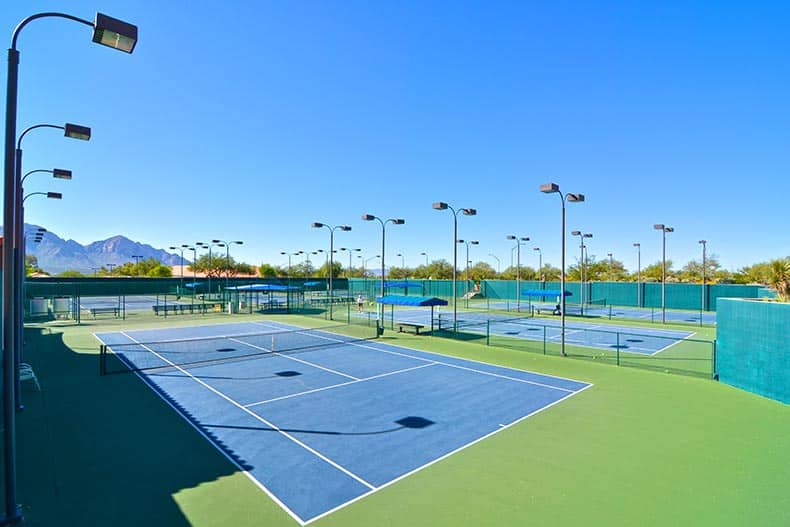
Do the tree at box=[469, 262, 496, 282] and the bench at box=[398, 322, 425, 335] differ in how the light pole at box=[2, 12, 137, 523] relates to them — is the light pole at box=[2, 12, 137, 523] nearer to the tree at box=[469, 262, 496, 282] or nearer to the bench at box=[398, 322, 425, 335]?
the bench at box=[398, 322, 425, 335]

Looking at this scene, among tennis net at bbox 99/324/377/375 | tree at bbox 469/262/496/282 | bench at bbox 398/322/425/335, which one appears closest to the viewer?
tennis net at bbox 99/324/377/375

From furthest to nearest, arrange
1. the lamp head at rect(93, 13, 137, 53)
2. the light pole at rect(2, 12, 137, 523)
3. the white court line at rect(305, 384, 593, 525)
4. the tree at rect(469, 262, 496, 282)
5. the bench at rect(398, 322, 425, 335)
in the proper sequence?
the tree at rect(469, 262, 496, 282)
the bench at rect(398, 322, 425, 335)
the white court line at rect(305, 384, 593, 525)
the lamp head at rect(93, 13, 137, 53)
the light pole at rect(2, 12, 137, 523)

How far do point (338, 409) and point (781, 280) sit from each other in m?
16.2

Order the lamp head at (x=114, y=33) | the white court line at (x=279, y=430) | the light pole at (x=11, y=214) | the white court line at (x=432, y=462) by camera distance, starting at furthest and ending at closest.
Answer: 1. the white court line at (x=279, y=430)
2. the white court line at (x=432, y=462)
3. the lamp head at (x=114, y=33)
4. the light pole at (x=11, y=214)

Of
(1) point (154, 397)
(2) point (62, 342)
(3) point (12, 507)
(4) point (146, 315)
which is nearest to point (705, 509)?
(3) point (12, 507)

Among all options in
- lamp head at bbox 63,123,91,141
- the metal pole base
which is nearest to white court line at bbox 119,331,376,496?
the metal pole base

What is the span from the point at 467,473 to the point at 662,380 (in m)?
10.9

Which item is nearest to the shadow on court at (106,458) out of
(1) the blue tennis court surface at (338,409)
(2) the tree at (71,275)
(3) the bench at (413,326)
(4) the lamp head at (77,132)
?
(1) the blue tennis court surface at (338,409)

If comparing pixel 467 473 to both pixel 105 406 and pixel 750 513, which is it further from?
pixel 105 406

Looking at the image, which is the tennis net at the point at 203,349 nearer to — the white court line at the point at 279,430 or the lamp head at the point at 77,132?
the white court line at the point at 279,430

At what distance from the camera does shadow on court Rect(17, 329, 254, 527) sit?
21.5ft

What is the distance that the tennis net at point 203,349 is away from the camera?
55.9ft

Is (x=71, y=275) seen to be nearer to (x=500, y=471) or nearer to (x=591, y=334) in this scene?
(x=591, y=334)

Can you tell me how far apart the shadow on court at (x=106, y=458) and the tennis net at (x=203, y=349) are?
3.17 m
